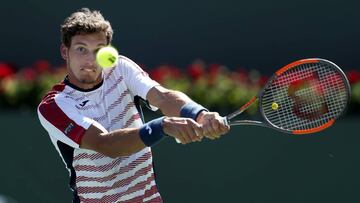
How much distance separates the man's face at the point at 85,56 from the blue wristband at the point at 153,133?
488mm

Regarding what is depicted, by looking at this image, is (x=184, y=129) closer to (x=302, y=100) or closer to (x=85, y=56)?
(x=85, y=56)

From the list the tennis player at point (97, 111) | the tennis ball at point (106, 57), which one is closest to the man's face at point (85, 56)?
the tennis player at point (97, 111)

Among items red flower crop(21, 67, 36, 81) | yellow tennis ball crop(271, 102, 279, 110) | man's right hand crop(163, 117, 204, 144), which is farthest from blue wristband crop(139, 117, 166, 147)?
red flower crop(21, 67, 36, 81)

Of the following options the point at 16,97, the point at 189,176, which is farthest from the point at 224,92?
the point at 16,97

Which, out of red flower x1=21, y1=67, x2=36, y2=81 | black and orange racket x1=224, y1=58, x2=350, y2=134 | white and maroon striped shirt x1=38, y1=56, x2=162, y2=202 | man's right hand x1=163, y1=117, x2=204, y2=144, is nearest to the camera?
man's right hand x1=163, y1=117, x2=204, y2=144

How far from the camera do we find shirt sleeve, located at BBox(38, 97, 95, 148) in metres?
4.43

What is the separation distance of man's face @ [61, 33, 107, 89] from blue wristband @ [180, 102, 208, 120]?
48cm

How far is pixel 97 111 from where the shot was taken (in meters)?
4.61

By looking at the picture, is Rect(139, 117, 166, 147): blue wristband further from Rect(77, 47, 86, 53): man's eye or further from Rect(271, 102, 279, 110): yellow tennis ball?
Rect(271, 102, 279, 110): yellow tennis ball

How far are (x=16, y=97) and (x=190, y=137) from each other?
12.6 ft

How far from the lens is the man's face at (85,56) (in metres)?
4.49

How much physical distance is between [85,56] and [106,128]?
38cm

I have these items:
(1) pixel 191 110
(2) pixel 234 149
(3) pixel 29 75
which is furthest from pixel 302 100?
(3) pixel 29 75

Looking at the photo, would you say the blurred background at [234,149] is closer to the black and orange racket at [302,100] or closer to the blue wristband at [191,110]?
the black and orange racket at [302,100]
